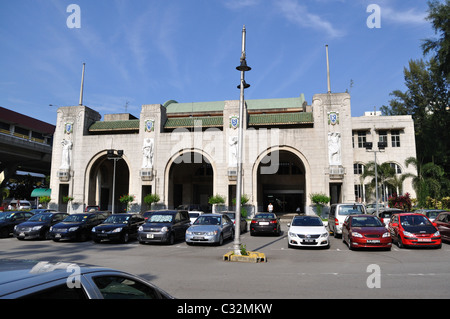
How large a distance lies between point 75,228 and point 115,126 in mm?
25084

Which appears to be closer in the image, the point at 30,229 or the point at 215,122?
the point at 30,229

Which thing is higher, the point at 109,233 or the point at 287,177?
the point at 287,177

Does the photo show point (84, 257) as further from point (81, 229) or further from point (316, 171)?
point (316, 171)

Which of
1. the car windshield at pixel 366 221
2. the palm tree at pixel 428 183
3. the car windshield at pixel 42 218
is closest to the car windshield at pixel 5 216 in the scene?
the car windshield at pixel 42 218

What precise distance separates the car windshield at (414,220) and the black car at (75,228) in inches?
653

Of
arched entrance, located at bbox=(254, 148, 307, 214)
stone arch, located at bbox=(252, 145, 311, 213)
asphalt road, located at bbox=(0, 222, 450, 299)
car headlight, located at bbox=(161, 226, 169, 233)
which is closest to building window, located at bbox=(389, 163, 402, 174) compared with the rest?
stone arch, located at bbox=(252, 145, 311, 213)

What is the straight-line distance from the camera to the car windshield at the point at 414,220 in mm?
14398

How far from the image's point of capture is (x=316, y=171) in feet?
110

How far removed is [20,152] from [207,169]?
2673 centimetres

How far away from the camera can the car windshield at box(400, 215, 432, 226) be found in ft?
47.2

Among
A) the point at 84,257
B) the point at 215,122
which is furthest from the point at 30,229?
the point at 215,122

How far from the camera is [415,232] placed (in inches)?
540

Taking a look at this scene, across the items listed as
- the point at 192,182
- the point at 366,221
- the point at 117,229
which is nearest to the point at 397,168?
the point at 192,182
